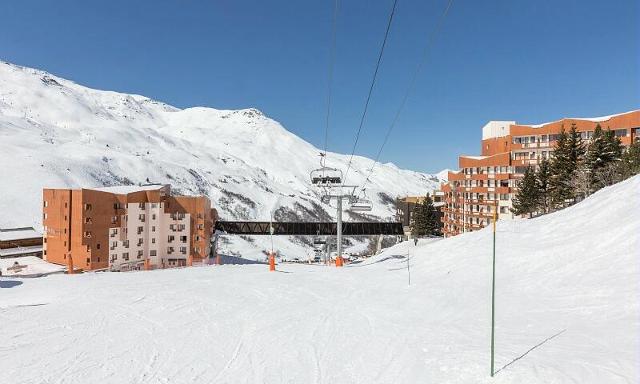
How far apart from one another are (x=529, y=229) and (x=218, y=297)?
67.4 ft

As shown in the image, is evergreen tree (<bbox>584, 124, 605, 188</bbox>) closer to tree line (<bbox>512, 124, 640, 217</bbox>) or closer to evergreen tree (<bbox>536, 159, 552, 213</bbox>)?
tree line (<bbox>512, 124, 640, 217</bbox>)

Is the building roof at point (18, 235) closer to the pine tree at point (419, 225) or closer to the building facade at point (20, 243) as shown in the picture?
the building facade at point (20, 243)

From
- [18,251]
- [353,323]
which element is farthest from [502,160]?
[18,251]

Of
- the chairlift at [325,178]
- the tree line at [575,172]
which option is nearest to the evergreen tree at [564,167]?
the tree line at [575,172]

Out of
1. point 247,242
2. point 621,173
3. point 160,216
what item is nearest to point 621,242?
point 621,173

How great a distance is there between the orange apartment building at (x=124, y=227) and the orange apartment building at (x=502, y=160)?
50.6 meters

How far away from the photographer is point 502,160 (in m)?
68.9

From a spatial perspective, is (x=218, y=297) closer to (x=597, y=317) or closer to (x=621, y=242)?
(x=597, y=317)

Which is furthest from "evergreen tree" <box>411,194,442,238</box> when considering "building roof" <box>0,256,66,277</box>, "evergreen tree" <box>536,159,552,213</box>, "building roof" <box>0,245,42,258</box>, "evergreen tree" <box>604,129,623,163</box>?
"building roof" <box>0,245,42,258</box>

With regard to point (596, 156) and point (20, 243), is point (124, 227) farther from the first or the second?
point (596, 156)

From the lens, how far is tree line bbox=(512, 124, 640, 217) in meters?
40.8

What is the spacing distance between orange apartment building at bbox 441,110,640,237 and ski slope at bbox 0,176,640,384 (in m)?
46.3

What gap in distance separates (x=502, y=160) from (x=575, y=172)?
80.2 ft

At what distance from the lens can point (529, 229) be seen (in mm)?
24969
